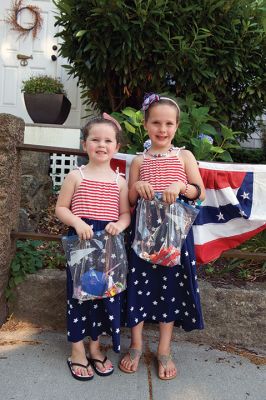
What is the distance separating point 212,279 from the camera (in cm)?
257

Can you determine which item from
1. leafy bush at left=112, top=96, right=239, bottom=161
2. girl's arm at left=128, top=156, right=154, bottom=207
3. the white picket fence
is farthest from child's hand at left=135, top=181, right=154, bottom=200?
the white picket fence

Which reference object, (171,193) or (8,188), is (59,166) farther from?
(171,193)

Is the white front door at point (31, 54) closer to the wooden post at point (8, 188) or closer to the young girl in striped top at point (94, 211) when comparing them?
the wooden post at point (8, 188)

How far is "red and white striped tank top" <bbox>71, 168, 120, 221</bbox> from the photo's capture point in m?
1.97

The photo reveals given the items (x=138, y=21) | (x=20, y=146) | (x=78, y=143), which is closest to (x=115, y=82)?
(x=138, y=21)

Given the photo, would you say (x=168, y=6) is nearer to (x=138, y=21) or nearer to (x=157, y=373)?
(x=138, y=21)

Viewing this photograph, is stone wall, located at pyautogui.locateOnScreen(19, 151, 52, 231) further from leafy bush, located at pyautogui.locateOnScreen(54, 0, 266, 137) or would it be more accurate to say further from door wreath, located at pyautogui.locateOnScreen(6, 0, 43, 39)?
door wreath, located at pyautogui.locateOnScreen(6, 0, 43, 39)

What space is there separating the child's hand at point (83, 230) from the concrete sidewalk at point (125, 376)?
2.36 ft

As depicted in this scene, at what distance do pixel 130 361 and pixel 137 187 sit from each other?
909 mm

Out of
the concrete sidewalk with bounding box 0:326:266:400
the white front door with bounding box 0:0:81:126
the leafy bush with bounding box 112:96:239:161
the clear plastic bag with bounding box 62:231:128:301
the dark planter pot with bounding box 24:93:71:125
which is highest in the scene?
the white front door with bounding box 0:0:81:126

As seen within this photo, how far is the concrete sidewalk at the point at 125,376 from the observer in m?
1.93

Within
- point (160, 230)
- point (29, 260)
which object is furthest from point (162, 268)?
point (29, 260)

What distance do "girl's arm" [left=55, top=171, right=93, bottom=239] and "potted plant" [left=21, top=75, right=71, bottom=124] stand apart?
9.81 feet

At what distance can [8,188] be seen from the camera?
234cm
